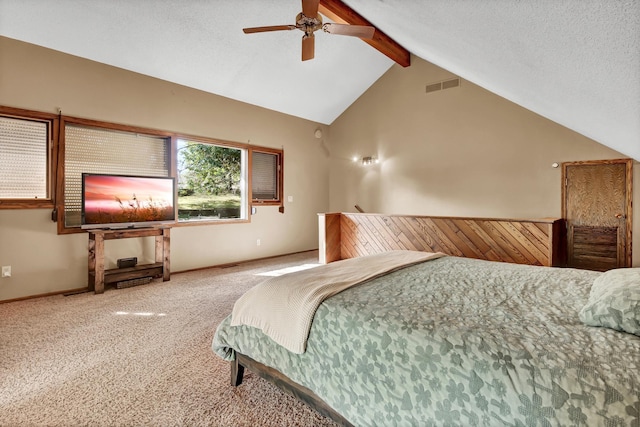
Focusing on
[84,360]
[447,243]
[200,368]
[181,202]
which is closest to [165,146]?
[181,202]

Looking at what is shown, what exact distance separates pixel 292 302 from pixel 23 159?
407 cm

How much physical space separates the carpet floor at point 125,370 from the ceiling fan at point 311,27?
3.00 meters

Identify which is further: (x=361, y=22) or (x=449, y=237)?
(x=361, y=22)

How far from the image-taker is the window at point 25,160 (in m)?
3.48

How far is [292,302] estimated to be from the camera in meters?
1.59

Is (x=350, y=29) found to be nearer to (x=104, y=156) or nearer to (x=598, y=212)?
(x=104, y=156)

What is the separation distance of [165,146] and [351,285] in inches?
167

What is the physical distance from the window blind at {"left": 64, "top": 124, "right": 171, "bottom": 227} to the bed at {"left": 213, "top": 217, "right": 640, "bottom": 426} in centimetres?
346

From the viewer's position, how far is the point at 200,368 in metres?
2.12

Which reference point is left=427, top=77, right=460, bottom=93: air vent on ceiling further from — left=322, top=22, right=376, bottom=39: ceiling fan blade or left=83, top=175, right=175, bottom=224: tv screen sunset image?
left=83, top=175, right=175, bottom=224: tv screen sunset image

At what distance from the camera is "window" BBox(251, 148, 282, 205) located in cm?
598

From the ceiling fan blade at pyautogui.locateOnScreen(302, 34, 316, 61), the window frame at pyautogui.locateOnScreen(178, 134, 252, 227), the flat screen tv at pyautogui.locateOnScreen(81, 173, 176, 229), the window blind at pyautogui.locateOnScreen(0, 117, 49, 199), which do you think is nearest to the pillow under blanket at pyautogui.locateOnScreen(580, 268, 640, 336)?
the ceiling fan blade at pyautogui.locateOnScreen(302, 34, 316, 61)

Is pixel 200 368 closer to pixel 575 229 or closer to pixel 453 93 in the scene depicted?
pixel 575 229

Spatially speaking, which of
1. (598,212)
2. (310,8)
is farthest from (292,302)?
(598,212)
